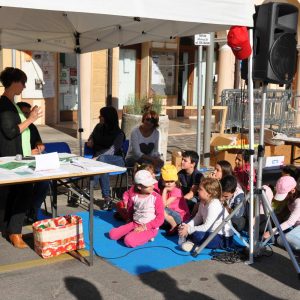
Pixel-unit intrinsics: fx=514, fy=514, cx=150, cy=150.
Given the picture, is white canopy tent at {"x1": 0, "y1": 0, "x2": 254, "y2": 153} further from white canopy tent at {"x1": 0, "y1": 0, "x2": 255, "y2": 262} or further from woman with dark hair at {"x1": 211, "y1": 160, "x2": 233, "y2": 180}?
woman with dark hair at {"x1": 211, "y1": 160, "x2": 233, "y2": 180}

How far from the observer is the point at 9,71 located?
17.5ft

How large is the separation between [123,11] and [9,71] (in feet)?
5.16

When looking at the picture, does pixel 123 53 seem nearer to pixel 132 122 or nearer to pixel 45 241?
pixel 132 122

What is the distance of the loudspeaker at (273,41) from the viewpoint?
4.80m

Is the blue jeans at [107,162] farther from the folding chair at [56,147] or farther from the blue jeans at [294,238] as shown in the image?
the blue jeans at [294,238]

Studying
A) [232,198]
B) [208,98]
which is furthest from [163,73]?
[232,198]

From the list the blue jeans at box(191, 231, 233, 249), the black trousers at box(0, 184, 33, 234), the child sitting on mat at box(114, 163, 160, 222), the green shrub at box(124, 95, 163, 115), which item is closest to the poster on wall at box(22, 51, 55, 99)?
the green shrub at box(124, 95, 163, 115)

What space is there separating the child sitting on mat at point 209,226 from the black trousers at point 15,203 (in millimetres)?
1653

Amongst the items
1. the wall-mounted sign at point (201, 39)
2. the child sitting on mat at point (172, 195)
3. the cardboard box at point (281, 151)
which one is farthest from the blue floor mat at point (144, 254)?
the cardboard box at point (281, 151)

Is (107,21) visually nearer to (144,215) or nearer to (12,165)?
(144,215)

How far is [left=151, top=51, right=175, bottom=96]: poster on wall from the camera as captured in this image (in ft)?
55.6

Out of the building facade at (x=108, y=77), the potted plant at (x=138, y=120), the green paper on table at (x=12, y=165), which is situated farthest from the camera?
the building facade at (x=108, y=77)

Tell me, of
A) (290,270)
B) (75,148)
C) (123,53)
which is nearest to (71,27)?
(75,148)

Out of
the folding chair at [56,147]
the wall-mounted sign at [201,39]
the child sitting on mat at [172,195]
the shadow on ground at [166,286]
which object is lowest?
the shadow on ground at [166,286]
